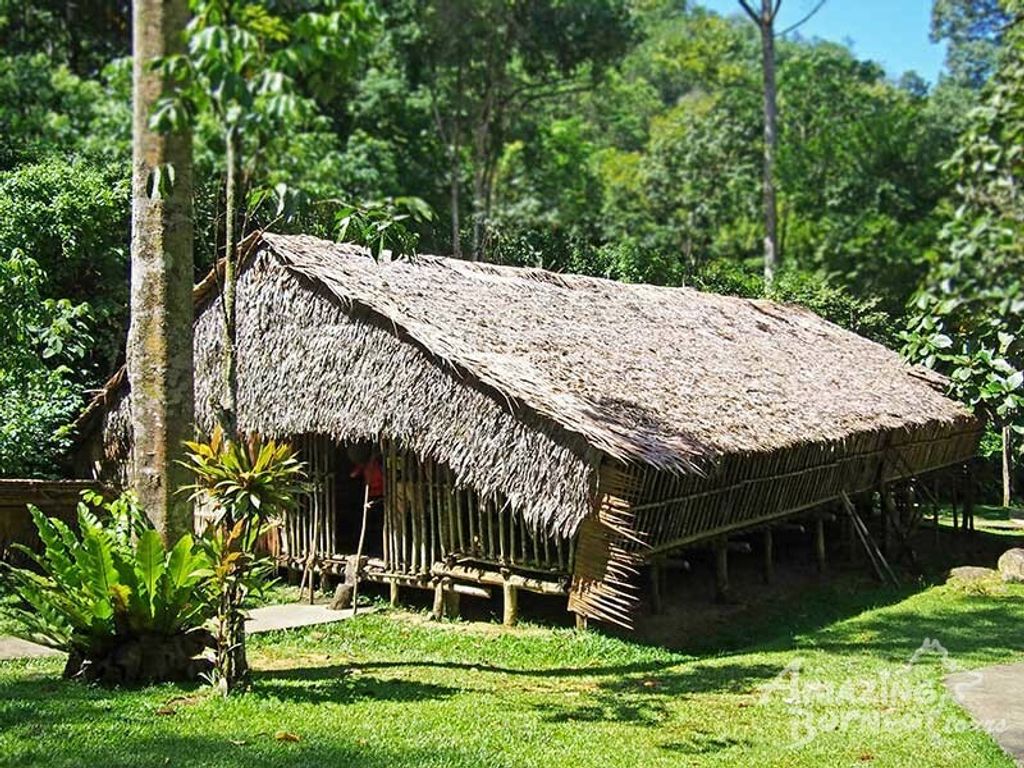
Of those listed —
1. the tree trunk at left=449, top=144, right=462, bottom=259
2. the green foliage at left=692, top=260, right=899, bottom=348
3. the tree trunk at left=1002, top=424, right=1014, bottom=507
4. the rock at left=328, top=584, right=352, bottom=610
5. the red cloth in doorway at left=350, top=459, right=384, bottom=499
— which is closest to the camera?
the rock at left=328, top=584, right=352, bottom=610

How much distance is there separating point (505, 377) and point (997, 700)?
195 inches

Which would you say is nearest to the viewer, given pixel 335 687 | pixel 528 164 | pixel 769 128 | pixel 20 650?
pixel 335 687

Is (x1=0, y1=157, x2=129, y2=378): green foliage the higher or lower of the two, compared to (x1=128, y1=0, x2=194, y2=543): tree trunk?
higher

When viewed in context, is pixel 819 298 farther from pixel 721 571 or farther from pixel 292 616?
pixel 292 616

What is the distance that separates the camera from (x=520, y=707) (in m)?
7.29

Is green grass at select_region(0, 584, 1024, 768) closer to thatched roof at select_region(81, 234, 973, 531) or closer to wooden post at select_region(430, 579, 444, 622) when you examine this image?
wooden post at select_region(430, 579, 444, 622)

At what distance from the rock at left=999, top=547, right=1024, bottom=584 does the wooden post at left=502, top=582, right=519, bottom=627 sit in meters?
6.56

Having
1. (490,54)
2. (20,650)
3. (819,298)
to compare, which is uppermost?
(490,54)

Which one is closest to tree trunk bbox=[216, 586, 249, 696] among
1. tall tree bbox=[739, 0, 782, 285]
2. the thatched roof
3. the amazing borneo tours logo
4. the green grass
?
the green grass

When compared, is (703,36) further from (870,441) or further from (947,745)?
(947,745)

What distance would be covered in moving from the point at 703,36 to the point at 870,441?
3052 cm

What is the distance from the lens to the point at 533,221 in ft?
112

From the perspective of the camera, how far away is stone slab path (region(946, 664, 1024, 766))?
6.73 meters

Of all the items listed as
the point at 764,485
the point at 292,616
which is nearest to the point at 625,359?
the point at 764,485
